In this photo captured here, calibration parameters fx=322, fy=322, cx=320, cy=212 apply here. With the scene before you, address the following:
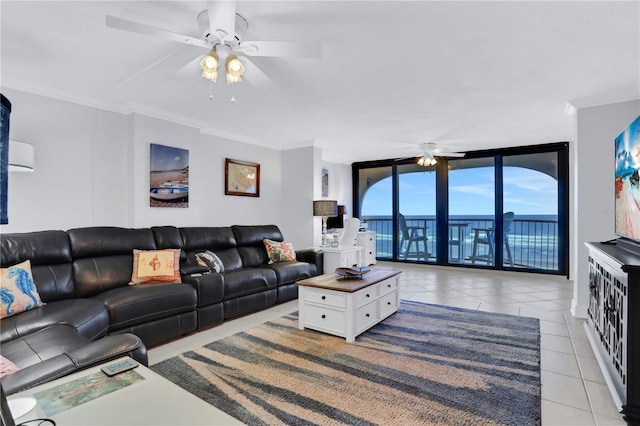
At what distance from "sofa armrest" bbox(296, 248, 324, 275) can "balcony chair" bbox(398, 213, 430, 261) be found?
10.8 ft

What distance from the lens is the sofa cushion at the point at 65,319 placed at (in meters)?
2.09

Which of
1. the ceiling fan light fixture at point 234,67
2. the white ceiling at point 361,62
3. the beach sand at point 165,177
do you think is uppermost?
the white ceiling at point 361,62

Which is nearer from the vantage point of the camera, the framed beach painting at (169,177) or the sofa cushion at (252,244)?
the framed beach painting at (169,177)

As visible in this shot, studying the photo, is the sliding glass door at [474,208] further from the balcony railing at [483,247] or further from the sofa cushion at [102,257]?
the sofa cushion at [102,257]

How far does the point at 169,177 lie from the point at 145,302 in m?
1.93

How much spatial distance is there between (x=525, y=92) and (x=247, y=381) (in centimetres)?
382

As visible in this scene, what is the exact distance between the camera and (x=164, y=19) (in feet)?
7.07

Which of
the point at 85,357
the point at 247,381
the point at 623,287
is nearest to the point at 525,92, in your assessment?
the point at 623,287

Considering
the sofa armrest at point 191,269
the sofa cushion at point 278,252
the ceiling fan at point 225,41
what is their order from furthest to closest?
the sofa cushion at point 278,252
the sofa armrest at point 191,269
the ceiling fan at point 225,41

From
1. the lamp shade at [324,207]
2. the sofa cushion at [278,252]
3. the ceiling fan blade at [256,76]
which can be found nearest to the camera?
the ceiling fan blade at [256,76]

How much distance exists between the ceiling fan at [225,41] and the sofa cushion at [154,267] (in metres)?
2.13

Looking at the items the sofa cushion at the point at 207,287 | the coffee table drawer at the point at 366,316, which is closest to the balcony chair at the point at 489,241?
the coffee table drawer at the point at 366,316

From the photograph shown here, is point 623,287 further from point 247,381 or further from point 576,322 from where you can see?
point 247,381

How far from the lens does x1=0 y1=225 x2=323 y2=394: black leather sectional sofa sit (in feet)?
5.56
